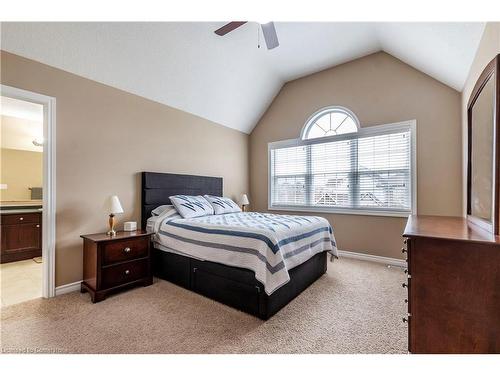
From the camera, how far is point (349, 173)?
158 inches

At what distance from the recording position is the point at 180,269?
2.76 metres

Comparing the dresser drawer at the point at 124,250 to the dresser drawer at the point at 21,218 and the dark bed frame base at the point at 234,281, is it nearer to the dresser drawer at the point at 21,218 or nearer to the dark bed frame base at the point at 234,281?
the dark bed frame base at the point at 234,281

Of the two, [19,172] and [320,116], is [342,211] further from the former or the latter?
[19,172]

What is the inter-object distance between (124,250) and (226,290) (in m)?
1.26

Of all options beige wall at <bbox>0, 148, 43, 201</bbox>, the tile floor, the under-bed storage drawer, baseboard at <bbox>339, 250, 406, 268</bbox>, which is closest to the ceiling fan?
the under-bed storage drawer

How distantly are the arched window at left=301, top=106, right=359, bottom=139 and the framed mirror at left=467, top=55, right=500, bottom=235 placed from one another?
6.20ft

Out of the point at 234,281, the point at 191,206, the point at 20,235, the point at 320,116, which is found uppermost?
the point at 320,116

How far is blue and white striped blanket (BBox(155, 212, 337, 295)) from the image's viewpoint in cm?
205

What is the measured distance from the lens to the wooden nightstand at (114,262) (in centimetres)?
242

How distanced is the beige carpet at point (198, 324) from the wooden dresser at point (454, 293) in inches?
20.6

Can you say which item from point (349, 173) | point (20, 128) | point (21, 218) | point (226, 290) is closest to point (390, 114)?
point (349, 173)

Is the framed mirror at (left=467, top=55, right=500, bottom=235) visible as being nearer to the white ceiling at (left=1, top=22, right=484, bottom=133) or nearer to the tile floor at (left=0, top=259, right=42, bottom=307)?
the white ceiling at (left=1, top=22, right=484, bottom=133)
